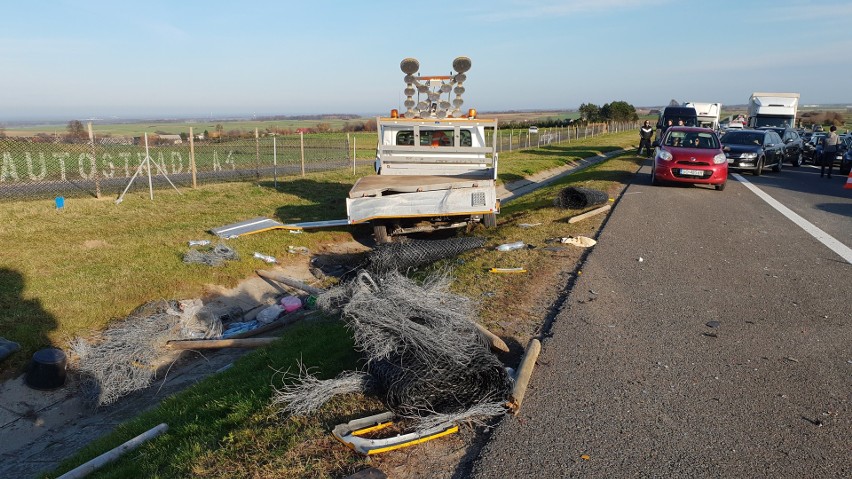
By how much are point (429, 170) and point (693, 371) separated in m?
8.97

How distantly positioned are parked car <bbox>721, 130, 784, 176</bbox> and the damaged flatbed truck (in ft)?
34.9

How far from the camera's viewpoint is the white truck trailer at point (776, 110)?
107 ft

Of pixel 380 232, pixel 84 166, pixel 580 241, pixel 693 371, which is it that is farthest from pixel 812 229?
pixel 84 166

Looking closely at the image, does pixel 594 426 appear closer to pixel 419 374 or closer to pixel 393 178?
pixel 419 374

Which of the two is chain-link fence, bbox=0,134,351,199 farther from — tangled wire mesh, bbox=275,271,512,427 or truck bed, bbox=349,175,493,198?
tangled wire mesh, bbox=275,271,512,427

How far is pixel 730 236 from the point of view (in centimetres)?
933

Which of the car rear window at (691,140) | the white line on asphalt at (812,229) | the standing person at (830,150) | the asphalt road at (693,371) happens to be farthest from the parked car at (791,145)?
the asphalt road at (693,371)

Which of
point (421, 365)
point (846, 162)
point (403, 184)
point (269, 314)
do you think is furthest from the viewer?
point (846, 162)

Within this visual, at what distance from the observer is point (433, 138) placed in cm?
1304

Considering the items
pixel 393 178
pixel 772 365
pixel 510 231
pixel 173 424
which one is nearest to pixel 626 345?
pixel 772 365

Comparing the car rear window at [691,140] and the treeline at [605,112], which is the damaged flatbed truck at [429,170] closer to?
the car rear window at [691,140]

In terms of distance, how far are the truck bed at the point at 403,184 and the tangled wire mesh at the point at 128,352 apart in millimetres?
3643

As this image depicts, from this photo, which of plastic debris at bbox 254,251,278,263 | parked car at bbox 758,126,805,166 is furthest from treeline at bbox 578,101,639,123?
plastic debris at bbox 254,251,278,263

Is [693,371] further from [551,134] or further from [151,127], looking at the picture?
[151,127]
